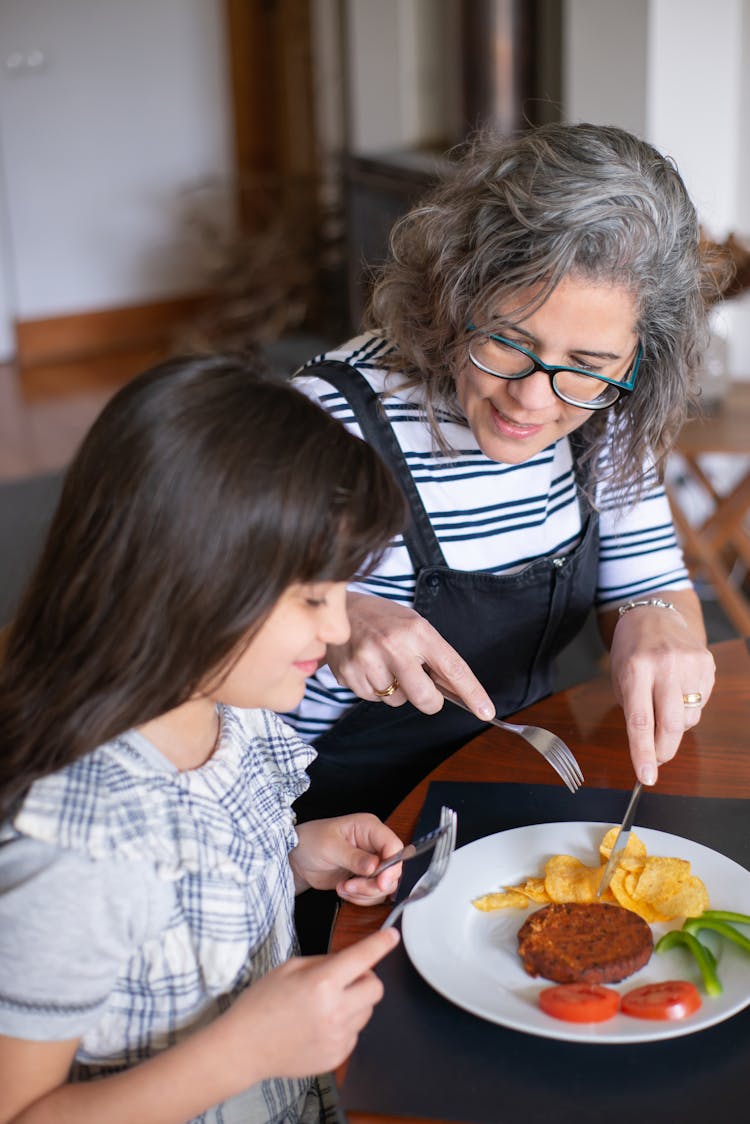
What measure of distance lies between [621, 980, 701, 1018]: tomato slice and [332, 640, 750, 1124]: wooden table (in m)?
0.31

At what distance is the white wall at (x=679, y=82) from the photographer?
322cm

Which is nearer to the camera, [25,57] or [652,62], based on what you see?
[652,62]

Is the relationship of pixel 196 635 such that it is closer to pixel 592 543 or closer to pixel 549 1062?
pixel 549 1062

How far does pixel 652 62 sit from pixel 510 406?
212 cm

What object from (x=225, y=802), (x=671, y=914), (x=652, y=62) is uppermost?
(x=652, y=62)

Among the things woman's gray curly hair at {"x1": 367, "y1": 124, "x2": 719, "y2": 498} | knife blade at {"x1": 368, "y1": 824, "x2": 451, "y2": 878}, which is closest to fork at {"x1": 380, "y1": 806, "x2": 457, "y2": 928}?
knife blade at {"x1": 368, "y1": 824, "x2": 451, "y2": 878}

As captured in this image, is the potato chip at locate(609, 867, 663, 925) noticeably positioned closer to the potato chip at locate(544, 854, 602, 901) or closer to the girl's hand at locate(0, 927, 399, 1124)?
the potato chip at locate(544, 854, 602, 901)

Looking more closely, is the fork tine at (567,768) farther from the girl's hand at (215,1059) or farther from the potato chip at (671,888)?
the girl's hand at (215,1059)

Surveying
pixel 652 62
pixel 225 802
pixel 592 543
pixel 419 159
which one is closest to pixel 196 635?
pixel 225 802

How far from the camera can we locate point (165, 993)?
1.04 m

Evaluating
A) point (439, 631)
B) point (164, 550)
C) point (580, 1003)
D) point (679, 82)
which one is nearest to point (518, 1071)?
point (580, 1003)

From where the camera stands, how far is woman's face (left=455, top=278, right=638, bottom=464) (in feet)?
4.53

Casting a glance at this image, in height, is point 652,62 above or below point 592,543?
above

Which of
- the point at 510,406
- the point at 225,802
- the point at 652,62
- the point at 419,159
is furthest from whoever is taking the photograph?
the point at 419,159
